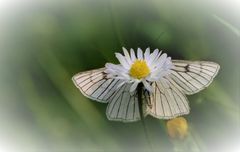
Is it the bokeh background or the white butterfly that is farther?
the bokeh background

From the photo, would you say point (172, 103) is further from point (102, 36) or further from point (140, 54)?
point (102, 36)

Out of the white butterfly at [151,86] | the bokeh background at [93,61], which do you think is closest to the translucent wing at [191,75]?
the white butterfly at [151,86]

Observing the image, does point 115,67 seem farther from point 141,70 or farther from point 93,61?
point 93,61

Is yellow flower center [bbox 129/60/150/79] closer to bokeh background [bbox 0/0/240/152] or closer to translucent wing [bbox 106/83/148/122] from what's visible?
translucent wing [bbox 106/83/148/122]

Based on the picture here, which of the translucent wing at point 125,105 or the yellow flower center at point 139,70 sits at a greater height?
the yellow flower center at point 139,70

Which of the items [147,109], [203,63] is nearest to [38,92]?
[147,109]

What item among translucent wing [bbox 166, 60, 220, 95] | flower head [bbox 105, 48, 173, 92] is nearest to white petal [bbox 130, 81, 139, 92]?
flower head [bbox 105, 48, 173, 92]

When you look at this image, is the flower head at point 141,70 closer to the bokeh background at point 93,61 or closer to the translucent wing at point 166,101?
the translucent wing at point 166,101

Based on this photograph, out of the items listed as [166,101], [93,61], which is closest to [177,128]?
[166,101]
